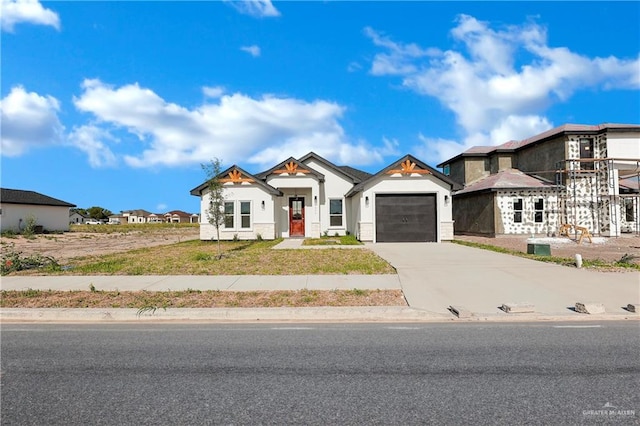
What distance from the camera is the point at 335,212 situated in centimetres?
2694

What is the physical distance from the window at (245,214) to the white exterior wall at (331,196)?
4.75 meters

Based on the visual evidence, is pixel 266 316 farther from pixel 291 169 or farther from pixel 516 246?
pixel 291 169

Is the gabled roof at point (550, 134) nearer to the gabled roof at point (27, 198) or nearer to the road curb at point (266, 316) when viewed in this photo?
the road curb at point (266, 316)

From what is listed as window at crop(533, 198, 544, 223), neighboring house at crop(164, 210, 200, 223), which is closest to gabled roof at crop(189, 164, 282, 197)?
window at crop(533, 198, 544, 223)

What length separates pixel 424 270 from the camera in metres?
11.7

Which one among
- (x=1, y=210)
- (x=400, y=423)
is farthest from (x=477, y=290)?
(x=1, y=210)

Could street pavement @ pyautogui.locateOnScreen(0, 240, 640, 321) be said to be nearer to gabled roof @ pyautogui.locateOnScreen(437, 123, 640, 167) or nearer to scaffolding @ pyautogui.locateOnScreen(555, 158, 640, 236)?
scaffolding @ pyautogui.locateOnScreen(555, 158, 640, 236)

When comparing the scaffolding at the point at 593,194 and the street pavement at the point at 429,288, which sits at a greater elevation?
the scaffolding at the point at 593,194

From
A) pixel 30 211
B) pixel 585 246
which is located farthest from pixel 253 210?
pixel 30 211

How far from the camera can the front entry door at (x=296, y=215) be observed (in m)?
26.0

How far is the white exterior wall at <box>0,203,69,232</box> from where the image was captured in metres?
39.0

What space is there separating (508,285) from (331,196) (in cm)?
1791

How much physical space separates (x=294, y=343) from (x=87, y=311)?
4.31 metres

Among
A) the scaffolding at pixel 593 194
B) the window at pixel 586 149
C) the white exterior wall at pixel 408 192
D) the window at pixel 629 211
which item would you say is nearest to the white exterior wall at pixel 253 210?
the white exterior wall at pixel 408 192
